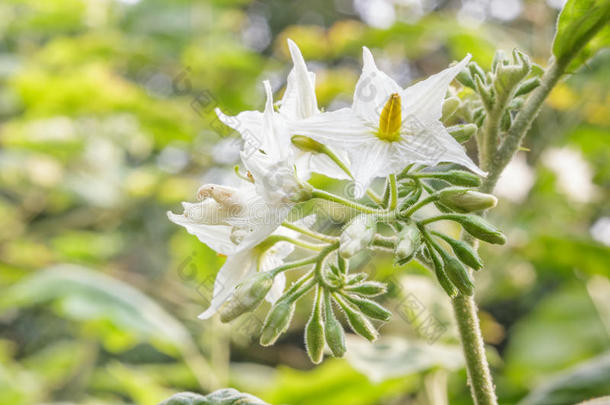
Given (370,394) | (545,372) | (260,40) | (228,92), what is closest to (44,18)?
(228,92)

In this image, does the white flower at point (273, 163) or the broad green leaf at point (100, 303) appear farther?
the broad green leaf at point (100, 303)

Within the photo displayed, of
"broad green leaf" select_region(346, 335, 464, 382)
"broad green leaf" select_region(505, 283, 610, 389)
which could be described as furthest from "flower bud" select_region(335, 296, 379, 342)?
"broad green leaf" select_region(505, 283, 610, 389)

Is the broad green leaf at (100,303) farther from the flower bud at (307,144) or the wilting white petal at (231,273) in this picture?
the flower bud at (307,144)

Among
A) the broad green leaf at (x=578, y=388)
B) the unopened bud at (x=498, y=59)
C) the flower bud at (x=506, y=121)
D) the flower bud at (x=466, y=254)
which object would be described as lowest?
the broad green leaf at (x=578, y=388)

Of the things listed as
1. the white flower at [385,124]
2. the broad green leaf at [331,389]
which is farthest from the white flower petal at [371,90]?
the broad green leaf at [331,389]

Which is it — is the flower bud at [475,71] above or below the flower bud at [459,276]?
above

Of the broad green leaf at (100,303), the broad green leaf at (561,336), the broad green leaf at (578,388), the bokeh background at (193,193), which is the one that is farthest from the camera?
the broad green leaf at (561,336)

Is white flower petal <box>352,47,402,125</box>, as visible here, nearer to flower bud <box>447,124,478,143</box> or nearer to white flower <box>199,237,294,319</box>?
flower bud <box>447,124,478,143</box>
